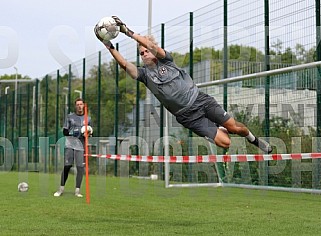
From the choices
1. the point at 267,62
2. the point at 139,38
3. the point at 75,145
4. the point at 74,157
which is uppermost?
the point at 267,62

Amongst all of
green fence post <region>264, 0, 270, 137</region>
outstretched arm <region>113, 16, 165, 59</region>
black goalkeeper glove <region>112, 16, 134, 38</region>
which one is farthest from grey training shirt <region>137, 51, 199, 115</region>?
green fence post <region>264, 0, 270, 137</region>

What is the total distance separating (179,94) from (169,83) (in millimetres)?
207

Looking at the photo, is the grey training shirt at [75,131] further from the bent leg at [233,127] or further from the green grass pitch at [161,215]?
the bent leg at [233,127]

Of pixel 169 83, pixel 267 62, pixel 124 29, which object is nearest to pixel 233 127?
pixel 169 83

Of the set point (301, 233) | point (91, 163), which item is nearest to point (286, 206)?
point (301, 233)

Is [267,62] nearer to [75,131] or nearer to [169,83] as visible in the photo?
[75,131]

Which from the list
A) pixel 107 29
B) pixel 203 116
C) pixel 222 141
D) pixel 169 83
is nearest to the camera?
pixel 107 29

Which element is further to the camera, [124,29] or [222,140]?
[222,140]

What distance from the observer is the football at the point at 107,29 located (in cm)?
778

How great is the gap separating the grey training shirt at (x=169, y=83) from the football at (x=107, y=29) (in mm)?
736

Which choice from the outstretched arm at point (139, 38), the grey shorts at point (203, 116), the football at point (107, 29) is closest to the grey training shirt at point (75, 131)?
the grey shorts at point (203, 116)

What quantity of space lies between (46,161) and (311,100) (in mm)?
18346

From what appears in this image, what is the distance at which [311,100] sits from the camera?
500 inches

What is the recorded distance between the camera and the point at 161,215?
870 cm
